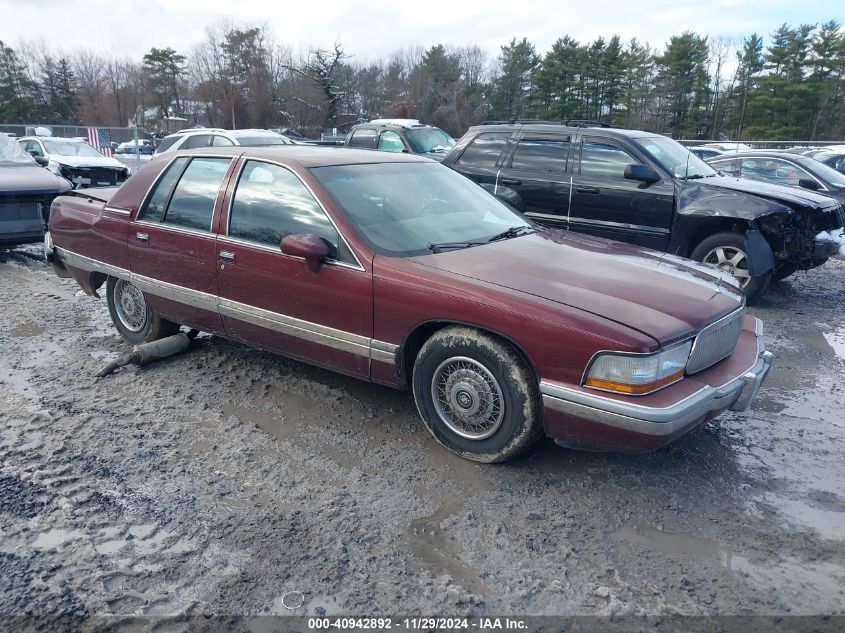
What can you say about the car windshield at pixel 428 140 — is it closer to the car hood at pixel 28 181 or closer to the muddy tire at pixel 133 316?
the car hood at pixel 28 181

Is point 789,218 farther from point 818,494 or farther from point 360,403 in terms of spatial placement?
point 360,403

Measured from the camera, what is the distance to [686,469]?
3434mm

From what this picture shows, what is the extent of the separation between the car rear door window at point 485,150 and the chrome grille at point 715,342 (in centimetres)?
499

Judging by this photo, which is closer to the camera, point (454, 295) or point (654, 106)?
point (454, 295)

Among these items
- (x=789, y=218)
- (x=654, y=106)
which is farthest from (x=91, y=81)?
(x=789, y=218)

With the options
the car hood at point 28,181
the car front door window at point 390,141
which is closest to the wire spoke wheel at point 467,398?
the car hood at point 28,181

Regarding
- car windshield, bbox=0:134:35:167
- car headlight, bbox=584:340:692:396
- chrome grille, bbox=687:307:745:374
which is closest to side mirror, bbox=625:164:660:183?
chrome grille, bbox=687:307:745:374

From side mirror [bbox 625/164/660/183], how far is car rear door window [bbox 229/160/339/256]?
14.2ft

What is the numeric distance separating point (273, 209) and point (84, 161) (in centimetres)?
1437

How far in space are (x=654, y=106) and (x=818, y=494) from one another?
5092 centimetres

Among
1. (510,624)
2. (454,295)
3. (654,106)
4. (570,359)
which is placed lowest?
(510,624)

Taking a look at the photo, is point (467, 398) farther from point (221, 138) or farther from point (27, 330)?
point (221, 138)

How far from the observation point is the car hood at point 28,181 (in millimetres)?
8039

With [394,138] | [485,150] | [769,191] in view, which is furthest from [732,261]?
[394,138]
